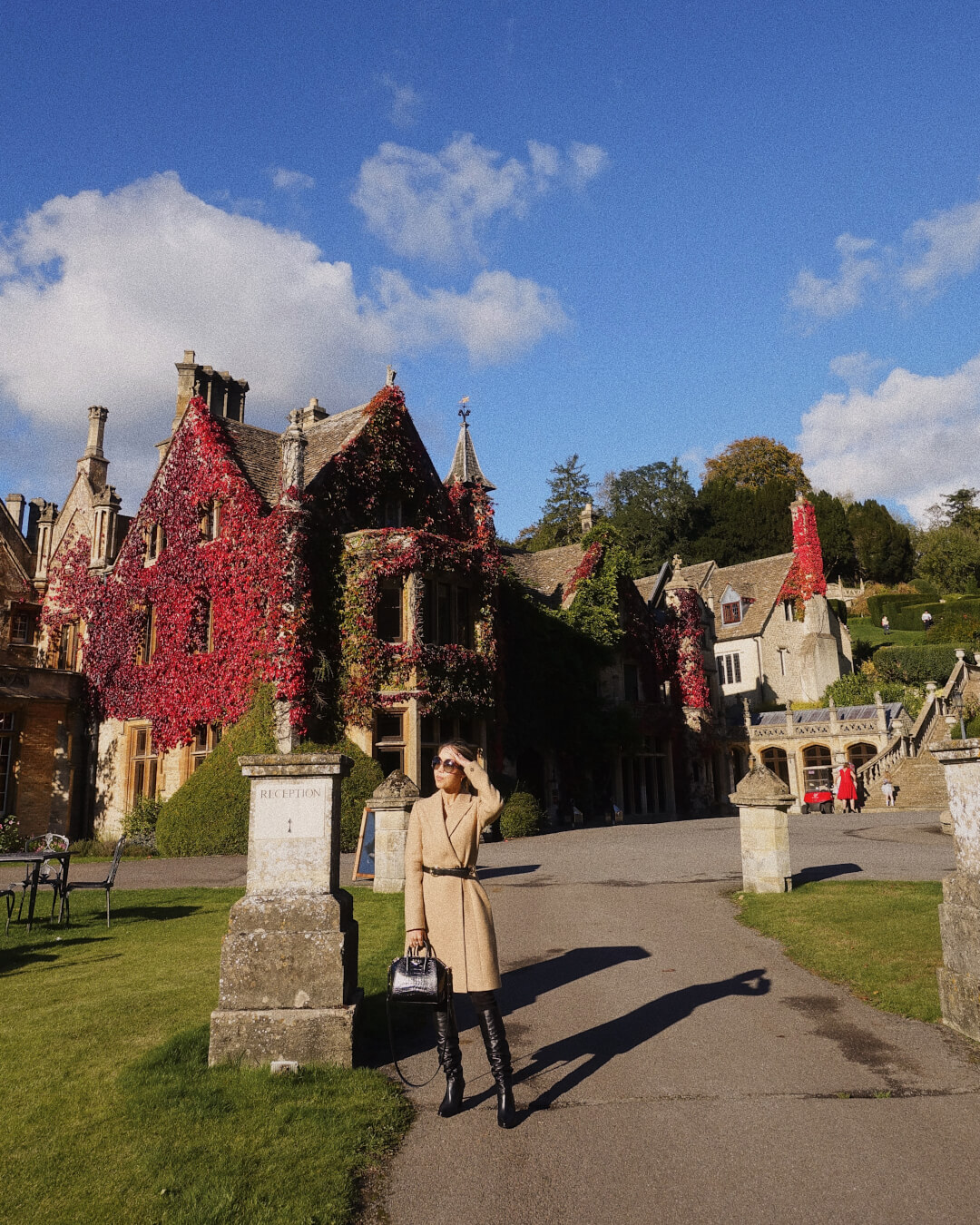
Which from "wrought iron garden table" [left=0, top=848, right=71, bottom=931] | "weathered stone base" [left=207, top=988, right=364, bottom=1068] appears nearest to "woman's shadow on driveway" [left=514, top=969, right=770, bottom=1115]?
"weathered stone base" [left=207, top=988, right=364, bottom=1068]

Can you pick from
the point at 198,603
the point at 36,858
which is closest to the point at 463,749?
the point at 36,858

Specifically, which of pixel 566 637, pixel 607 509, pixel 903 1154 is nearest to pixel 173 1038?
pixel 903 1154

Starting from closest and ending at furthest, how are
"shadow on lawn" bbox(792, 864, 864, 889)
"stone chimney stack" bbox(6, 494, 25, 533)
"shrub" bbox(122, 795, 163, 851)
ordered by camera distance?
"shadow on lawn" bbox(792, 864, 864, 889)
"shrub" bbox(122, 795, 163, 851)
"stone chimney stack" bbox(6, 494, 25, 533)

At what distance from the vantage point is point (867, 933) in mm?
8336

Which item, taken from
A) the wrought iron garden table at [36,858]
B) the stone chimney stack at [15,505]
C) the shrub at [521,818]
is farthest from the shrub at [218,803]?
the stone chimney stack at [15,505]

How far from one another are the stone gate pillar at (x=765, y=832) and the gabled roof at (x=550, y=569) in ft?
57.9

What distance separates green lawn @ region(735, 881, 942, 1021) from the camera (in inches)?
261

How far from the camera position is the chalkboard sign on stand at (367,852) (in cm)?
1322

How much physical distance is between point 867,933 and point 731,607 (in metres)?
45.8

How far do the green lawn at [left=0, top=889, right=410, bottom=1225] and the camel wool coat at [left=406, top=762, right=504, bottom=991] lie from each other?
82 cm

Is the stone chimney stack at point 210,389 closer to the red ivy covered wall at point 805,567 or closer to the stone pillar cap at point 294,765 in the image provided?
the stone pillar cap at point 294,765

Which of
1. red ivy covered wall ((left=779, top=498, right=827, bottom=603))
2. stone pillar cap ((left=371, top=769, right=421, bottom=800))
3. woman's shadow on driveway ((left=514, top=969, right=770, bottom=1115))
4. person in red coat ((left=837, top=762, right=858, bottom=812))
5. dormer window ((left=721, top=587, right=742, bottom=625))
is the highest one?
red ivy covered wall ((left=779, top=498, right=827, bottom=603))

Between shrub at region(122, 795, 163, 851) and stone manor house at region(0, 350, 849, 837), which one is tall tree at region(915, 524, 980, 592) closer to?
stone manor house at region(0, 350, 849, 837)

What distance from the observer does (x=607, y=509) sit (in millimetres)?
70188
